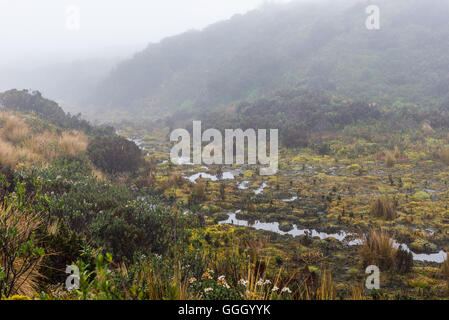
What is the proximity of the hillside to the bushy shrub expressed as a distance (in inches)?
671

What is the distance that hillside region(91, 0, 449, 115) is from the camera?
907 inches

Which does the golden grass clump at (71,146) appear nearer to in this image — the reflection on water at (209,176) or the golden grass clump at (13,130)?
the golden grass clump at (13,130)

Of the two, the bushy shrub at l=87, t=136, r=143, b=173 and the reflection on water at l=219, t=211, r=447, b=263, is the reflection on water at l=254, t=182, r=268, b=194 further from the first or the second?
the bushy shrub at l=87, t=136, r=143, b=173

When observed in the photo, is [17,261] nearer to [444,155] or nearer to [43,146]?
[43,146]

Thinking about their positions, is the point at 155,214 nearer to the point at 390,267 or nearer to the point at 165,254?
the point at 165,254

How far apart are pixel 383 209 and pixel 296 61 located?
26928mm

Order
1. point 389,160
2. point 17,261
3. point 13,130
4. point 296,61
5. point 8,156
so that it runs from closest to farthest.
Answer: point 17,261, point 8,156, point 13,130, point 389,160, point 296,61

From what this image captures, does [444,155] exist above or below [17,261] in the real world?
above

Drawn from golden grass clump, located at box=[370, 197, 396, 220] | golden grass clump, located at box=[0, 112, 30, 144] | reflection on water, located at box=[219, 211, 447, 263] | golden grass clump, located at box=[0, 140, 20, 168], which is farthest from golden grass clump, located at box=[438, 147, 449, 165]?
golden grass clump, located at box=[0, 112, 30, 144]

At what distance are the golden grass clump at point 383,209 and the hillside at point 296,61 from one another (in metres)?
15.3

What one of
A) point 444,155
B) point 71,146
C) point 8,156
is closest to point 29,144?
point 71,146

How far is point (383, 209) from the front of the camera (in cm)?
696
